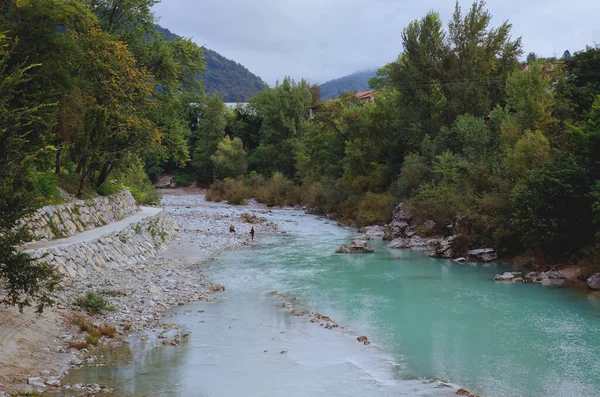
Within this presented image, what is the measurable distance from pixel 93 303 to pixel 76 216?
9.95 m

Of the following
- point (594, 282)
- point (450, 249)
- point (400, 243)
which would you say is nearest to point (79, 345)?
point (594, 282)

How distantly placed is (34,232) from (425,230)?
2185 centimetres

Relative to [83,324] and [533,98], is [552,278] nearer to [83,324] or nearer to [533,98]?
[533,98]

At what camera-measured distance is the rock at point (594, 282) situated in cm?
1979

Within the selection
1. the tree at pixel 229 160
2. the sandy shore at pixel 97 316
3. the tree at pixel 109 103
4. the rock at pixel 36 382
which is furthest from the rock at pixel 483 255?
the tree at pixel 229 160

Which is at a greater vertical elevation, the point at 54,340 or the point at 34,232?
the point at 34,232

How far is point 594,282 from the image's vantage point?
65.4 feet

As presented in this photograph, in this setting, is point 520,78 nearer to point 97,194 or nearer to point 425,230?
point 425,230

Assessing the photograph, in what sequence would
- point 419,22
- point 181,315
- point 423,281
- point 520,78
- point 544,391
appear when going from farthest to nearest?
point 419,22, point 520,78, point 423,281, point 181,315, point 544,391

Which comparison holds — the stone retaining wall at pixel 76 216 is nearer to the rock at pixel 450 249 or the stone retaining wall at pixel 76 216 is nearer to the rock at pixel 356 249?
the rock at pixel 356 249

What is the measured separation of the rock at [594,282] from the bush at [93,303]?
16.5m

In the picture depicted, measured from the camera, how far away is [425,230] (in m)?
33.1

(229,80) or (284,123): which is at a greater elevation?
(229,80)

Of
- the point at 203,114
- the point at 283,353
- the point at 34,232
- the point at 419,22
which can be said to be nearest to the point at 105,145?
the point at 34,232
